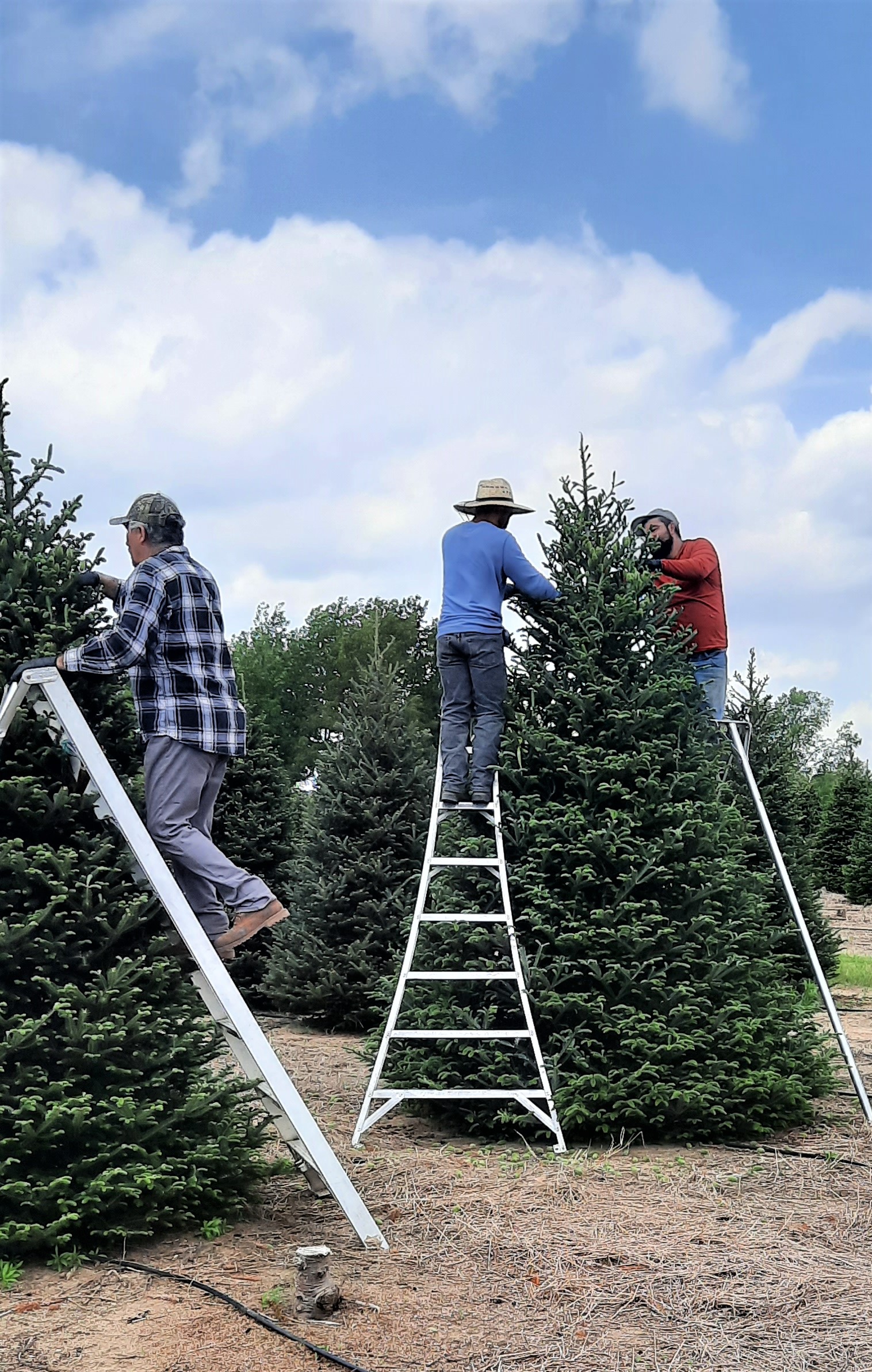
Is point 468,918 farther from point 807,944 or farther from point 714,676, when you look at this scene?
point 714,676

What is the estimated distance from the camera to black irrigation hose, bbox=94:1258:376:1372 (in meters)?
3.84

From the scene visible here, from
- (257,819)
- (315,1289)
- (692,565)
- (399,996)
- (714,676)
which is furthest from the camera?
(257,819)

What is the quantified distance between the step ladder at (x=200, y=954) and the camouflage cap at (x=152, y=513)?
0.77 meters

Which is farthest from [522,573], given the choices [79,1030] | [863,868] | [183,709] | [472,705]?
[863,868]

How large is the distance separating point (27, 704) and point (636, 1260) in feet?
10.3

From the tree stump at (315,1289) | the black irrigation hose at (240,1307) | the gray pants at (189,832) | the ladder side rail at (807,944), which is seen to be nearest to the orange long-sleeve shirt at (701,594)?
the ladder side rail at (807,944)

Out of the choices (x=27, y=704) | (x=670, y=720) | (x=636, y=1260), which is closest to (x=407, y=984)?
(x=670, y=720)

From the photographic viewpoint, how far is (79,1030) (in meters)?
4.36

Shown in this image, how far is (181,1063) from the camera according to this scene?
15.3 feet

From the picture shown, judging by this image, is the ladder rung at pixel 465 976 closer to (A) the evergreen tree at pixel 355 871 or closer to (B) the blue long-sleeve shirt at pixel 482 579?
(B) the blue long-sleeve shirt at pixel 482 579

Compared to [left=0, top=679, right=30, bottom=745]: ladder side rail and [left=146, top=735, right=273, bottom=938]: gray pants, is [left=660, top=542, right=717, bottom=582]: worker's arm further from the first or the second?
[left=0, top=679, right=30, bottom=745]: ladder side rail

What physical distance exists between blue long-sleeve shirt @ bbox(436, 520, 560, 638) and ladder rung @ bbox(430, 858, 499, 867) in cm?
123

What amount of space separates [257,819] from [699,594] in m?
6.28

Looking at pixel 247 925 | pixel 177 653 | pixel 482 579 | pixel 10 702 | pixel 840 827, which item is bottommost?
pixel 247 925
